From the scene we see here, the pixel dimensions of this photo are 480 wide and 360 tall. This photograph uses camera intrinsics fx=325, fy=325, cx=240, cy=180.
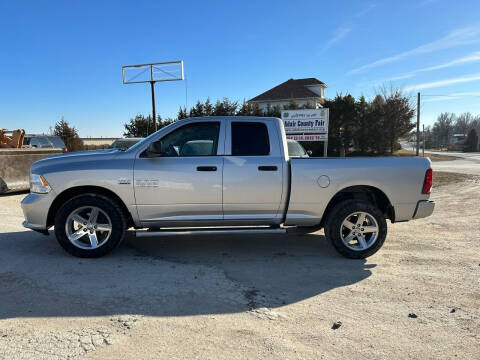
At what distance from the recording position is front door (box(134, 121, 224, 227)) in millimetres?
4297

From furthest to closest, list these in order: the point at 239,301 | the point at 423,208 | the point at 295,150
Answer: the point at 295,150
the point at 423,208
the point at 239,301

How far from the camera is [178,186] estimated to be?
Result: 4297 millimetres

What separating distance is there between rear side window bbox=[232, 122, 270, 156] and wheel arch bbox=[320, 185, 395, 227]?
1.21 metres

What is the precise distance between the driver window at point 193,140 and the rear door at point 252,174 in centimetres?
21

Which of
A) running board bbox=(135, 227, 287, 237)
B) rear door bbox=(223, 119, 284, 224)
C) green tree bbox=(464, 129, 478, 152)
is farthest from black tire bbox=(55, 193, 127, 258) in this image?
green tree bbox=(464, 129, 478, 152)

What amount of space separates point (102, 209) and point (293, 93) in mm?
45498

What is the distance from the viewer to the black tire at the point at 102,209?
427 cm

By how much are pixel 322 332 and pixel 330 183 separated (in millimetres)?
2147

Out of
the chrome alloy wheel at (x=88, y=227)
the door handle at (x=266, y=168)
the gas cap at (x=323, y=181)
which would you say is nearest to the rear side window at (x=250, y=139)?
the door handle at (x=266, y=168)

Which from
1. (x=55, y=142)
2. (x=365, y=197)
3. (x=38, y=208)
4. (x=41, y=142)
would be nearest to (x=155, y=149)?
(x=38, y=208)

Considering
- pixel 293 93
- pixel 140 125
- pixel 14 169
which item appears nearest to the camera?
pixel 14 169

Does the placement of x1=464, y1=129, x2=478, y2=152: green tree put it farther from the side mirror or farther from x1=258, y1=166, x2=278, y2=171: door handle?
the side mirror

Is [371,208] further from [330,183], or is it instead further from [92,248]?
[92,248]

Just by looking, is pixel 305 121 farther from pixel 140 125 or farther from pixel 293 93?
pixel 293 93
